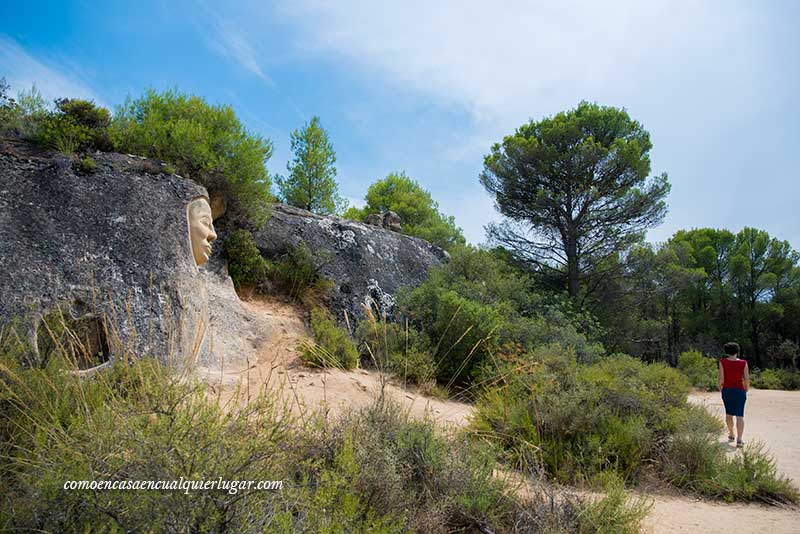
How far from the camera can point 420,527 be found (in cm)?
299

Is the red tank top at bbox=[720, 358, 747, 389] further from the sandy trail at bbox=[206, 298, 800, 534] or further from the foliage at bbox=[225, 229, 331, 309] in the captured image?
the foliage at bbox=[225, 229, 331, 309]

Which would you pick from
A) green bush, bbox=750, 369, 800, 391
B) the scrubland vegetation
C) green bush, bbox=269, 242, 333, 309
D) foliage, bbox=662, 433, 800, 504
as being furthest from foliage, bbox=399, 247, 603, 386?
green bush, bbox=750, 369, 800, 391

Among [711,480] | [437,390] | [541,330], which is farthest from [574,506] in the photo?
[541,330]

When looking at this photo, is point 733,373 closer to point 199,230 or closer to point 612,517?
point 612,517

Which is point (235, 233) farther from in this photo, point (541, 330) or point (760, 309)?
point (760, 309)

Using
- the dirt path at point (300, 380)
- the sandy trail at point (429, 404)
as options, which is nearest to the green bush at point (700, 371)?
the sandy trail at point (429, 404)

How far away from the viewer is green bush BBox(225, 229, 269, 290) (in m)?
Answer: 9.34

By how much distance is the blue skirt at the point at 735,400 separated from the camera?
6445 mm

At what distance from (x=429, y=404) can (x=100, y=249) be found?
16.0 ft

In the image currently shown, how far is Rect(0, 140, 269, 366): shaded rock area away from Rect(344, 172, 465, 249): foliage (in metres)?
16.6

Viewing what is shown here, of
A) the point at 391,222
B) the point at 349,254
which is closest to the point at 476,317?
the point at 349,254

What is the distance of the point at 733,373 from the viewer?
661cm

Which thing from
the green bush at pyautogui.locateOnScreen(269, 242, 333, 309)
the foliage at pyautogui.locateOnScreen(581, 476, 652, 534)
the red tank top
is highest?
the green bush at pyautogui.locateOnScreen(269, 242, 333, 309)

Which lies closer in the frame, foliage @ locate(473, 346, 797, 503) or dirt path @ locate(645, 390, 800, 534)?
dirt path @ locate(645, 390, 800, 534)
